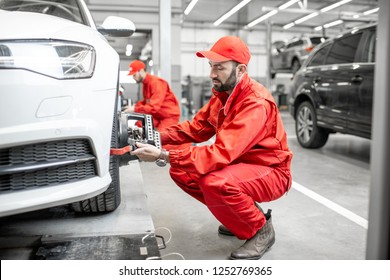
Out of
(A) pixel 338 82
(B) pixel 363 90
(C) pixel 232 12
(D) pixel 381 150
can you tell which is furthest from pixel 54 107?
(C) pixel 232 12

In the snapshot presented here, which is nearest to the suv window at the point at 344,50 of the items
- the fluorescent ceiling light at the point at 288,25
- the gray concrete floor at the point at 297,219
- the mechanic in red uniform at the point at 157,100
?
the gray concrete floor at the point at 297,219

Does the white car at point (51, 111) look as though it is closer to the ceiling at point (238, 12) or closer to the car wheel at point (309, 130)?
the car wheel at point (309, 130)

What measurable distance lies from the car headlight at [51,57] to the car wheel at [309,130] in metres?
3.98

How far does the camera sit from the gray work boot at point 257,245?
1.96 metres

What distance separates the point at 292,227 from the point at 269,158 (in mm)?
623

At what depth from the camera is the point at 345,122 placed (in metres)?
4.29

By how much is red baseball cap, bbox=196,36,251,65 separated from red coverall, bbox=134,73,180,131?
2.62 meters

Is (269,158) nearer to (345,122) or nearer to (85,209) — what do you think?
(85,209)

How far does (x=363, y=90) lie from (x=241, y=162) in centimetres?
247

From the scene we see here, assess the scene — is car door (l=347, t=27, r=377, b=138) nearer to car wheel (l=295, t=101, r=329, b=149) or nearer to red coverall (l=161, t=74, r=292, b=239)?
car wheel (l=295, t=101, r=329, b=149)

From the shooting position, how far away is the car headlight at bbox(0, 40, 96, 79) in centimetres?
139

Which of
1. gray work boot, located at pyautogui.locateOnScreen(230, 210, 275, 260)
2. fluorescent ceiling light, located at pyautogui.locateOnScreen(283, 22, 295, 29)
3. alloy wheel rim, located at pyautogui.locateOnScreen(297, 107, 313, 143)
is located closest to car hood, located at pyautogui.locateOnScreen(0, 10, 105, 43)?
gray work boot, located at pyautogui.locateOnScreen(230, 210, 275, 260)

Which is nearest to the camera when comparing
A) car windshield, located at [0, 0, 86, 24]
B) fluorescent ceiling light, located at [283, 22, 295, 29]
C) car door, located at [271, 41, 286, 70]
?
car windshield, located at [0, 0, 86, 24]
